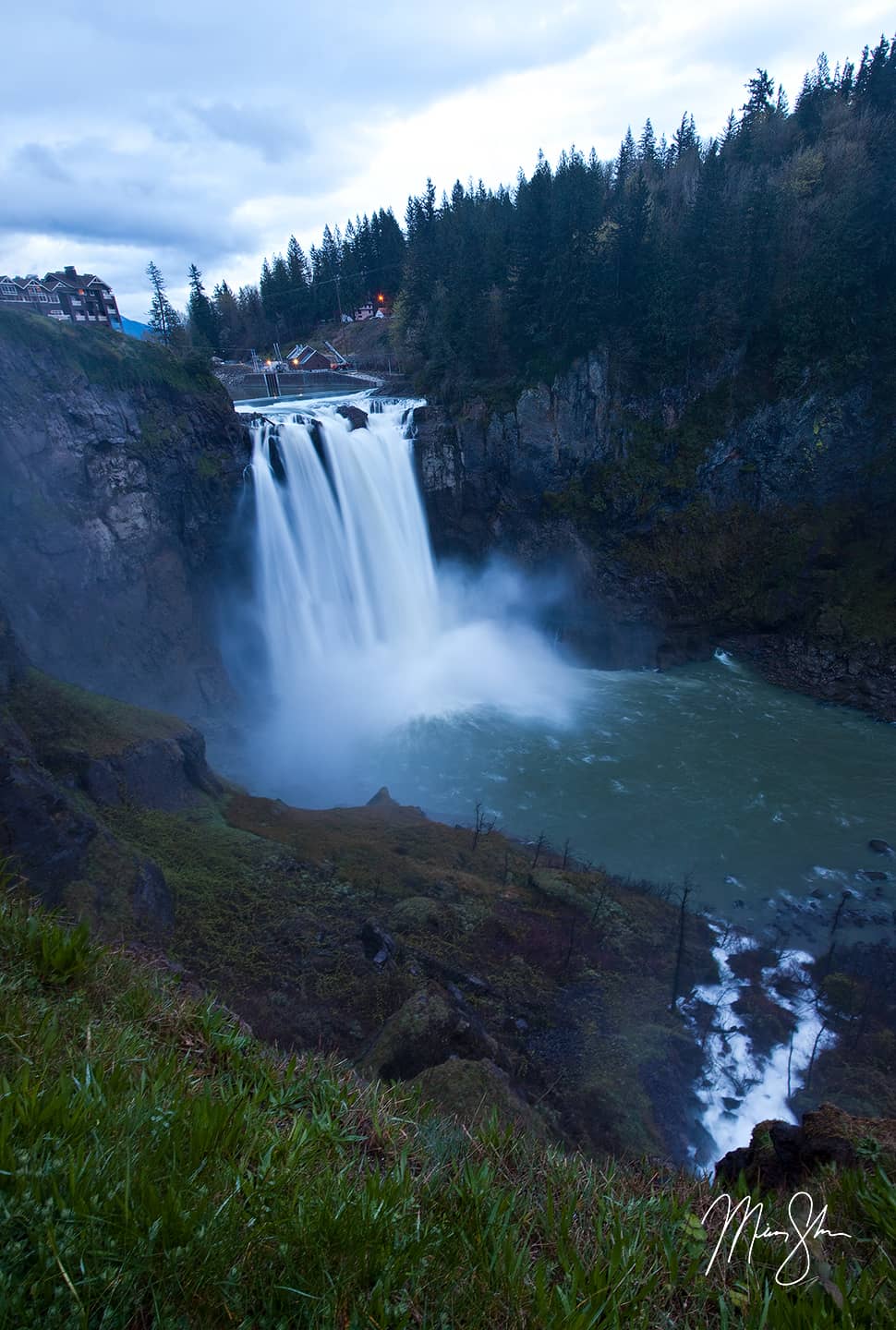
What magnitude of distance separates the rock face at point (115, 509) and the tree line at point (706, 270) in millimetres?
15132

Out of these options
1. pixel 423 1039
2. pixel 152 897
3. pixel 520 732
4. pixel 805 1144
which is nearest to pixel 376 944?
pixel 423 1039

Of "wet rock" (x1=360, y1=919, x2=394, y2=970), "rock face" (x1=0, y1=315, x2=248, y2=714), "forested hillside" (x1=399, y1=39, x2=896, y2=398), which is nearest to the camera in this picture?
"wet rock" (x1=360, y1=919, x2=394, y2=970)

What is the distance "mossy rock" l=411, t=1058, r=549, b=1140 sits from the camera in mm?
7738

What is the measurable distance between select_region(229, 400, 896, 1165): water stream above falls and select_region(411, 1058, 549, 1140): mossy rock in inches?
199

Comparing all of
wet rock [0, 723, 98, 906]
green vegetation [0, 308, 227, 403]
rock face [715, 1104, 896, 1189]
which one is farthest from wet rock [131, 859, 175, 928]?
green vegetation [0, 308, 227, 403]

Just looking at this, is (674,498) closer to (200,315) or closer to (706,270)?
(706,270)

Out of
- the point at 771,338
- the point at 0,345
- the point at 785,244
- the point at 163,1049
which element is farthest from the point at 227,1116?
the point at 785,244

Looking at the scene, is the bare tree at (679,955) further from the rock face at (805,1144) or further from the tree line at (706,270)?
the tree line at (706,270)

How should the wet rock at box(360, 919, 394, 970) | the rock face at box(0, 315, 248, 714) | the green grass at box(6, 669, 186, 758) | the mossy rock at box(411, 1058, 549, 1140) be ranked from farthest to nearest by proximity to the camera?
the rock face at box(0, 315, 248, 714)
the green grass at box(6, 669, 186, 758)
the wet rock at box(360, 919, 394, 970)
the mossy rock at box(411, 1058, 549, 1140)

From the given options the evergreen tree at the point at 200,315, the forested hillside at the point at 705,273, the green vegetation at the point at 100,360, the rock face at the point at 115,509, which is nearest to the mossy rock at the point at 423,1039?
the rock face at the point at 115,509

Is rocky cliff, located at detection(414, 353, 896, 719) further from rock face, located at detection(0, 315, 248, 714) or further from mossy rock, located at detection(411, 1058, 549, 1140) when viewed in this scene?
mossy rock, located at detection(411, 1058, 549, 1140)

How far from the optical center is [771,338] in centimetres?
3294

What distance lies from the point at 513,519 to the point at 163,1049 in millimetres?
33961
